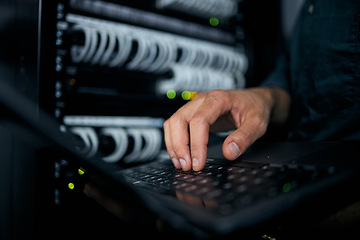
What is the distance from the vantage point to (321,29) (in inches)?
33.2

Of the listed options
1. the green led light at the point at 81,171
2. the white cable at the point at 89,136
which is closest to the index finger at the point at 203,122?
the green led light at the point at 81,171

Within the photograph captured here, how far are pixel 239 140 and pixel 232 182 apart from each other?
7.1 inches

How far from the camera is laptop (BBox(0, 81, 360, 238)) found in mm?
280

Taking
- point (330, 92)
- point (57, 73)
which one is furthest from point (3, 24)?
point (330, 92)

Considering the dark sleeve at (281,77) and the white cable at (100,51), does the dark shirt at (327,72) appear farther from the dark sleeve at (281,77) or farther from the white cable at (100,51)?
the white cable at (100,51)

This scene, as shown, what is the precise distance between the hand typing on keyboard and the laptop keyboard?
3 cm

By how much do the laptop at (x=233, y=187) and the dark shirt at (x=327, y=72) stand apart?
1.06 feet

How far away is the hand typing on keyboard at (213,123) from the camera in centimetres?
54

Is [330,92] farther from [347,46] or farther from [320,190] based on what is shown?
[320,190]

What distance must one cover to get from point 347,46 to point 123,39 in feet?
2.39

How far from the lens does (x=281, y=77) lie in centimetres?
106

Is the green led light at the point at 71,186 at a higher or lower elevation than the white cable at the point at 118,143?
higher

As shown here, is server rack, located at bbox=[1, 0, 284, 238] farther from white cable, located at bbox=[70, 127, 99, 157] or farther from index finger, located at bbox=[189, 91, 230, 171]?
index finger, located at bbox=[189, 91, 230, 171]

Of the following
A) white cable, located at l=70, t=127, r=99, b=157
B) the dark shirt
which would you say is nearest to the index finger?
the dark shirt
